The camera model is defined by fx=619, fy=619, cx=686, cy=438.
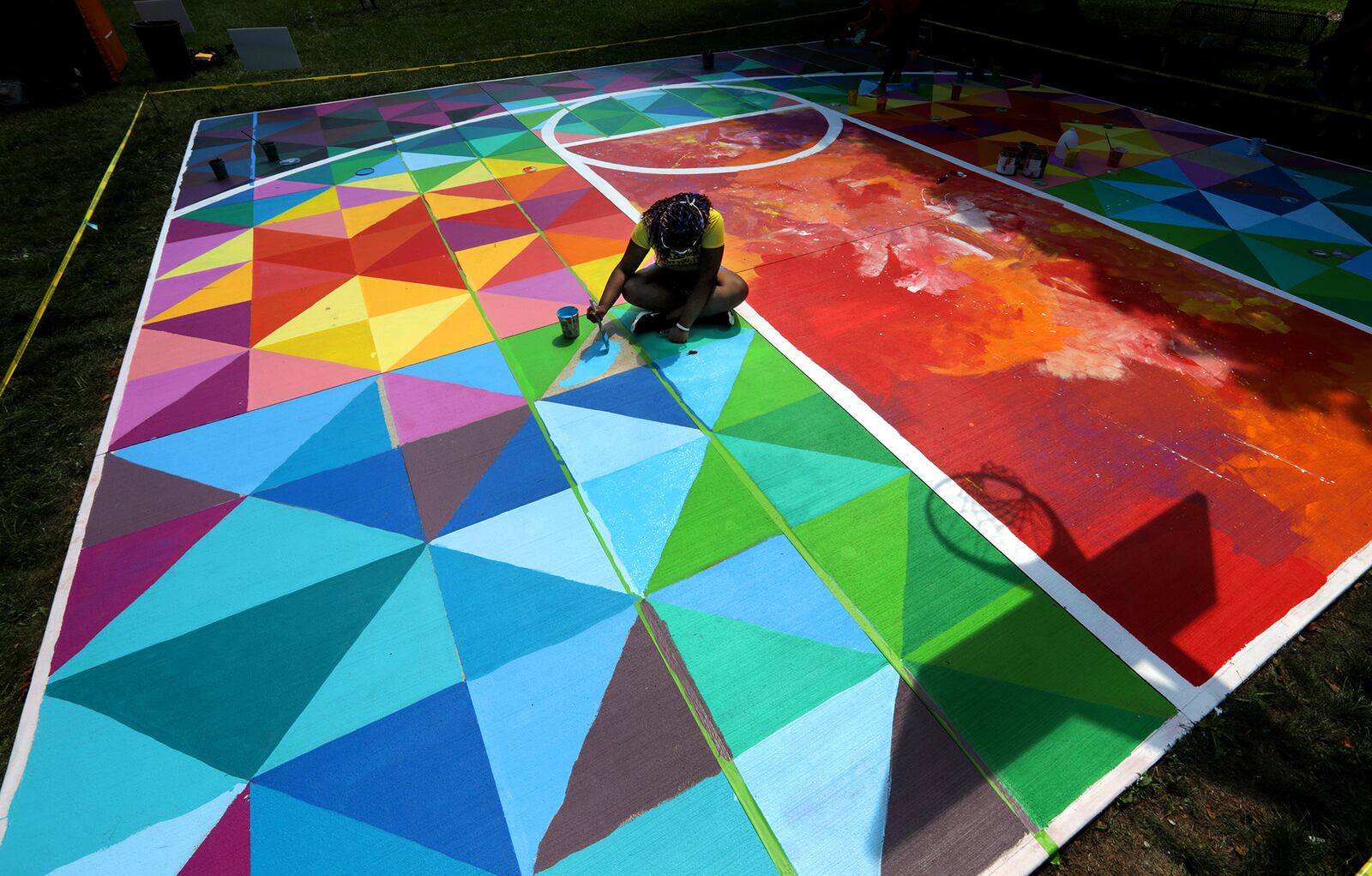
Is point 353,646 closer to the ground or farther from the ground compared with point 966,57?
closer to the ground

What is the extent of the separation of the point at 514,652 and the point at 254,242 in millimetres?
7023

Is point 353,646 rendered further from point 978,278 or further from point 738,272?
point 978,278

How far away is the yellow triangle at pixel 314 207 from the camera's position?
26.9 feet

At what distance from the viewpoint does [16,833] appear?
9.48 feet

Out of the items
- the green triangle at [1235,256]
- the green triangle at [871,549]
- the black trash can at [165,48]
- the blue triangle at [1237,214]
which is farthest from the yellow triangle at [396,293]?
the black trash can at [165,48]

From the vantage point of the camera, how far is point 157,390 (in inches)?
215

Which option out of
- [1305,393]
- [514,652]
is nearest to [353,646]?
[514,652]

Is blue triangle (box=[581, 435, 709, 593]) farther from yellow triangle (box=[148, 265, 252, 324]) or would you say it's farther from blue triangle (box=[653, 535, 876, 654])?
yellow triangle (box=[148, 265, 252, 324])

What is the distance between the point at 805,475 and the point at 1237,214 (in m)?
7.43

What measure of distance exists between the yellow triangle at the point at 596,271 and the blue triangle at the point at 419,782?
14.8ft

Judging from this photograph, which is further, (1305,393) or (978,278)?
(978,278)

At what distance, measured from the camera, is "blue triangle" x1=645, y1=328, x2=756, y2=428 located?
5152 millimetres

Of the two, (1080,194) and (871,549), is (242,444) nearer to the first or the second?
(871,549)

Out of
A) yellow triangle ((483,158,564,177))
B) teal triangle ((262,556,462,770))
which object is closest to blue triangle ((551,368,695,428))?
teal triangle ((262,556,462,770))
